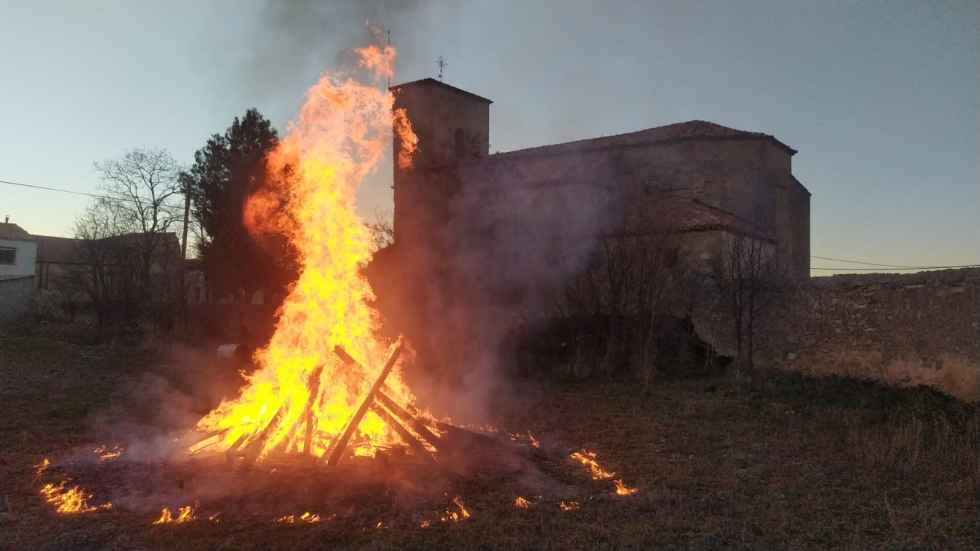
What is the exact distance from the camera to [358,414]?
25.2 ft

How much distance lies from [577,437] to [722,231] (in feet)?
37.4

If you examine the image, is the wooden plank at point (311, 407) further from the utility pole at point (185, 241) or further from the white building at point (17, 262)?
the white building at point (17, 262)

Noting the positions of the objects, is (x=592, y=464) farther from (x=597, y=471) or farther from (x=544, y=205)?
(x=544, y=205)

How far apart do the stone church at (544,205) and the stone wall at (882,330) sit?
3699mm

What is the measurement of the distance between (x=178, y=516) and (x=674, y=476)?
4.96 metres

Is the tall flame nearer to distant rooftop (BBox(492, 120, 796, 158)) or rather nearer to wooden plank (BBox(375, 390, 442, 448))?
wooden plank (BBox(375, 390, 442, 448))

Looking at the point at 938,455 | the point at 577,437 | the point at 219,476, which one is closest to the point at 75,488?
the point at 219,476

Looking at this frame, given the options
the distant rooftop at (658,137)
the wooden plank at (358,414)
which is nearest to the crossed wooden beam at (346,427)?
the wooden plank at (358,414)

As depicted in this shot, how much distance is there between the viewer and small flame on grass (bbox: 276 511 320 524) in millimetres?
5613

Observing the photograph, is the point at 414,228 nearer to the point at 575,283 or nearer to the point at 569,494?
the point at 575,283

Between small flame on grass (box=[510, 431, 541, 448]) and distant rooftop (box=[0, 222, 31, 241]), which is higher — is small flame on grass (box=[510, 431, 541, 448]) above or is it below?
below

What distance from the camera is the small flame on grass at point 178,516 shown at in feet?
18.3

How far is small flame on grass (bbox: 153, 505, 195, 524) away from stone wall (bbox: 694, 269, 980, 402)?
13.0 metres

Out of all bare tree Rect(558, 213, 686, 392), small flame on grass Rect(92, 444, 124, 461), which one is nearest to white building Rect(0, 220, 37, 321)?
bare tree Rect(558, 213, 686, 392)
